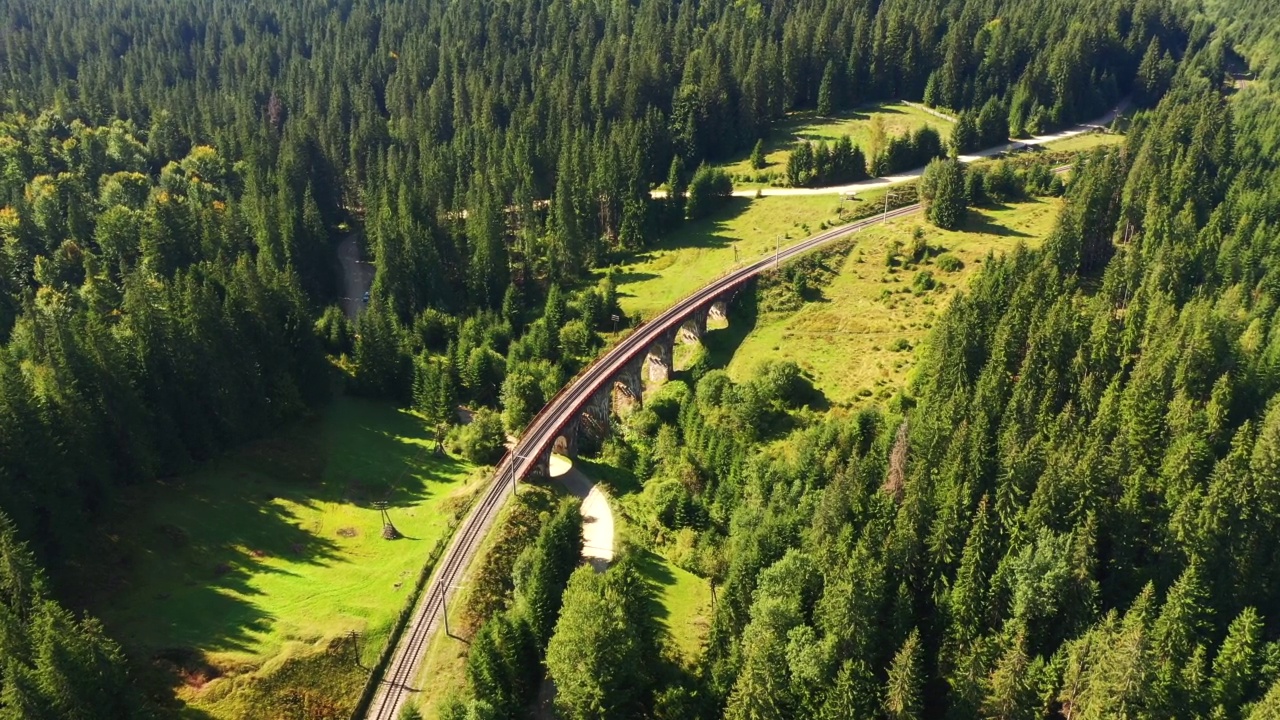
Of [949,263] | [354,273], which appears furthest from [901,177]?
[354,273]

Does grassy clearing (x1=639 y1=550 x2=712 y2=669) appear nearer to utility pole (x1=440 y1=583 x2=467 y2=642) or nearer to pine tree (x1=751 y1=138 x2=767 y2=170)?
utility pole (x1=440 y1=583 x2=467 y2=642)

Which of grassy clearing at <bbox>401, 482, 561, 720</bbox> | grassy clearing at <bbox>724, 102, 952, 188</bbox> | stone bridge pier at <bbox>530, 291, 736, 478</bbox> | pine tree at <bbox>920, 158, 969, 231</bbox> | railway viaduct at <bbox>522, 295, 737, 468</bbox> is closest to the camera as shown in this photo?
grassy clearing at <bbox>401, 482, 561, 720</bbox>

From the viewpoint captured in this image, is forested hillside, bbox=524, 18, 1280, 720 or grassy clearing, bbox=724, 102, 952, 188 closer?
forested hillside, bbox=524, 18, 1280, 720

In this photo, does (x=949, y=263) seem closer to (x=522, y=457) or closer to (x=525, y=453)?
(x=525, y=453)

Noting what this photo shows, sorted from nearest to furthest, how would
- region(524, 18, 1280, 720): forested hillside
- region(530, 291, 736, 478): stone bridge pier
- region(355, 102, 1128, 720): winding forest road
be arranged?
region(524, 18, 1280, 720): forested hillside, region(355, 102, 1128, 720): winding forest road, region(530, 291, 736, 478): stone bridge pier

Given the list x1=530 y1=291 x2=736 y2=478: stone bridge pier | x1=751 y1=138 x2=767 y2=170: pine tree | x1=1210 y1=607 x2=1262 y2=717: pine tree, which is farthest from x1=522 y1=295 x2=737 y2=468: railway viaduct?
x1=1210 y1=607 x2=1262 y2=717: pine tree

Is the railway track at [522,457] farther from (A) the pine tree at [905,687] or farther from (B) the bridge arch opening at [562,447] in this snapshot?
(A) the pine tree at [905,687]

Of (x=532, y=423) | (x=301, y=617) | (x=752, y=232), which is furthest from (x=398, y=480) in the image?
(x=752, y=232)

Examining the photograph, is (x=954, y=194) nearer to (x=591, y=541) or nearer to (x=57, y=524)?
(x=591, y=541)
